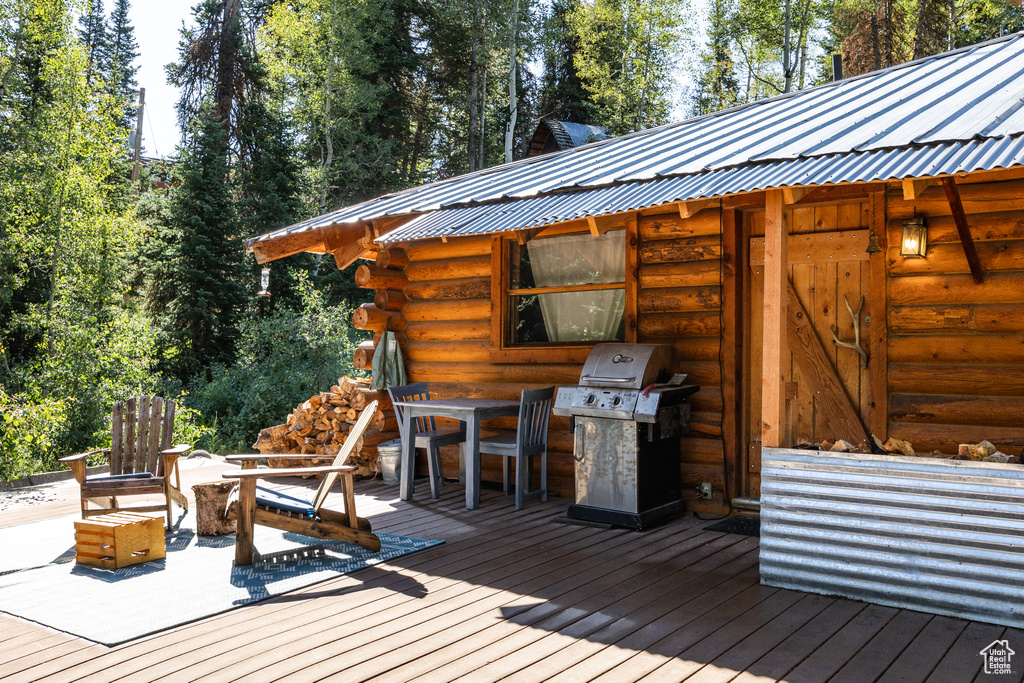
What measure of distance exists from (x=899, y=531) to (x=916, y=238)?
2.00m

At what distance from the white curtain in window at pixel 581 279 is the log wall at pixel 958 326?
205cm

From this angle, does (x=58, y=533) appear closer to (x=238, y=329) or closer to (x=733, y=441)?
(x=733, y=441)

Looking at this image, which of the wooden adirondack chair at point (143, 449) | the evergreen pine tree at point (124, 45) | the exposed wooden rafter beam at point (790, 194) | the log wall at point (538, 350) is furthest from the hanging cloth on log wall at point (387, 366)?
the evergreen pine tree at point (124, 45)

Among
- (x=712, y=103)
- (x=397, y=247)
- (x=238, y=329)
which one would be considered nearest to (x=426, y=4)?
(x=712, y=103)

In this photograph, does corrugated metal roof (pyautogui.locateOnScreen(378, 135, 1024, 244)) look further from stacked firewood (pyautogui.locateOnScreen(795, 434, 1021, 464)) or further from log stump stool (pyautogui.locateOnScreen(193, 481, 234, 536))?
log stump stool (pyautogui.locateOnScreen(193, 481, 234, 536))

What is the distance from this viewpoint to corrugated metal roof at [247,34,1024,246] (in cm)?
346

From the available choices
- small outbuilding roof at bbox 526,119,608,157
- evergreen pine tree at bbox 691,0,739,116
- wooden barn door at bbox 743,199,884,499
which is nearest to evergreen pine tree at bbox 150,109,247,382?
small outbuilding roof at bbox 526,119,608,157

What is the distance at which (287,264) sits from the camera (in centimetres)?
1745

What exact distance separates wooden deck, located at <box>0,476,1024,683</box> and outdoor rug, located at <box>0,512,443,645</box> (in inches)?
5.0

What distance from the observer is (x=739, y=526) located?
502 cm

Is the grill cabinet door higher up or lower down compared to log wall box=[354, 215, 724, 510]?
lower down

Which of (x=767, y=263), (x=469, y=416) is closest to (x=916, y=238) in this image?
(x=767, y=263)

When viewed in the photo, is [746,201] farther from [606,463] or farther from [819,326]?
[606,463]

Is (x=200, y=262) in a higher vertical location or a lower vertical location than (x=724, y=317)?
higher
